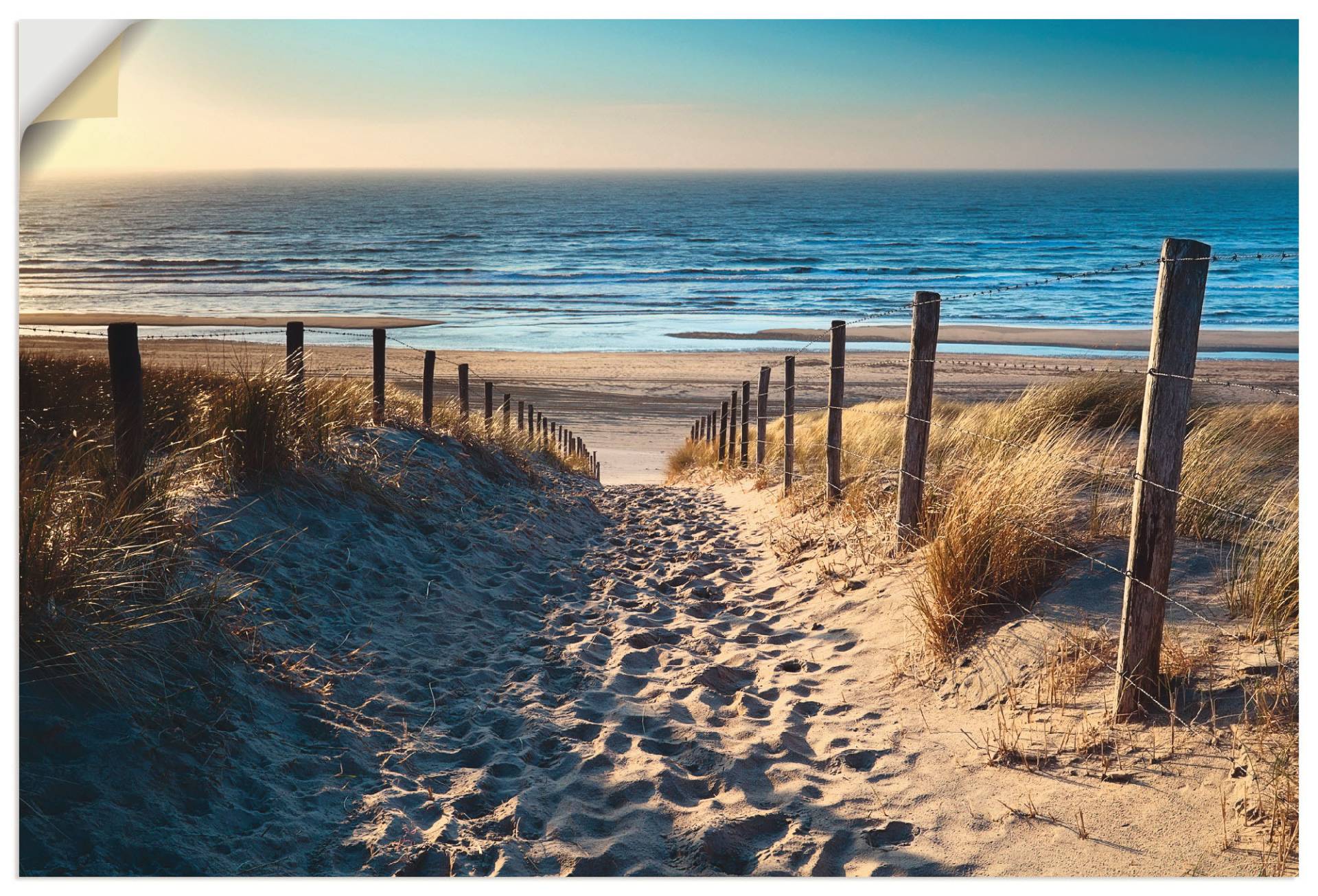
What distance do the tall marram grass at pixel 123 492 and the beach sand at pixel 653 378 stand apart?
10.6m

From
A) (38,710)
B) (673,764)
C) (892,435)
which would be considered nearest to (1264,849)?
(673,764)

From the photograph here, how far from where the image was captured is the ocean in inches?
1267

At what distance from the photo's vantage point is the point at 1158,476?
3113 millimetres

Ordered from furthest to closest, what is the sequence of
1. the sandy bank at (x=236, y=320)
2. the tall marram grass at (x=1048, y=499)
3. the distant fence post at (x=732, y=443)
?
the sandy bank at (x=236, y=320) → the distant fence post at (x=732, y=443) → the tall marram grass at (x=1048, y=499)

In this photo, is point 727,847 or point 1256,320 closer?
point 727,847

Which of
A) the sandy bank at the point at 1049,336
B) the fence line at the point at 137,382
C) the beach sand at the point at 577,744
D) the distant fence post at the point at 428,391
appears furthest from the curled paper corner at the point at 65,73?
the sandy bank at the point at 1049,336

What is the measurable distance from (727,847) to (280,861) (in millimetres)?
1403

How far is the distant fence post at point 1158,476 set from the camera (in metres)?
3.04

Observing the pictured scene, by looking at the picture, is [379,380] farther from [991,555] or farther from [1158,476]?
[1158,476]

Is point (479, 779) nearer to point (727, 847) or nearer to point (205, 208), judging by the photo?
point (727, 847)

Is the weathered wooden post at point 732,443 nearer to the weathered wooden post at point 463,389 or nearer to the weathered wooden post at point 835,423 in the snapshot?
the weathered wooden post at point 463,389

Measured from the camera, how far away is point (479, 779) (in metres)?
3.12

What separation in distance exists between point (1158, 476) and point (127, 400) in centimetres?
440

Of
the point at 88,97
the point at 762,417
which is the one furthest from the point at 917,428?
the point at 762,417
